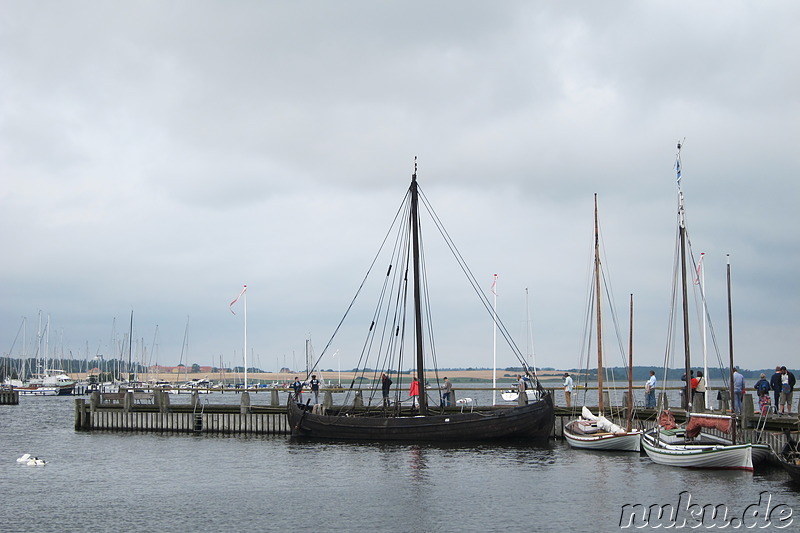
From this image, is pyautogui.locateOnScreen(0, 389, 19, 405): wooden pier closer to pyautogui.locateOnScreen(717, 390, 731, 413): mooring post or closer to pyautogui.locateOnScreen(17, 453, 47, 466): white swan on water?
pyautogui.locateOnScreen(17, 453, 47, 466): white swan on water

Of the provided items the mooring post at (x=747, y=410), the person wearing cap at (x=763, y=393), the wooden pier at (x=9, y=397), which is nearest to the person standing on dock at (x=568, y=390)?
the person wearing cap at (x=763, y=393)

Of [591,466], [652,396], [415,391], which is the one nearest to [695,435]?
[591,466]

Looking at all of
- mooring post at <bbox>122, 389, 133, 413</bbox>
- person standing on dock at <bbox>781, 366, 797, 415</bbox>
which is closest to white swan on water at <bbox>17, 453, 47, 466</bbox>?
mooring post at <bbox>122, 389, 133, 413</bbox>

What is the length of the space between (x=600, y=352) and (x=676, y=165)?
11.4 metres

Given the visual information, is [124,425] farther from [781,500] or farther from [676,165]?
[781,500]


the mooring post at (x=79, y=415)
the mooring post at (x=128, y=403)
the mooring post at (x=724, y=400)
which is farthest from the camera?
the mooring post at (x=79, y=415)

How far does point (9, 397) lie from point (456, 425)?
86.2 metres

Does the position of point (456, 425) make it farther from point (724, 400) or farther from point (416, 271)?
point (724, 400)

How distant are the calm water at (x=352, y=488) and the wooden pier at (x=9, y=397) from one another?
70190 millimetres

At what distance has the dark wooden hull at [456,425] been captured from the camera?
4481 cm

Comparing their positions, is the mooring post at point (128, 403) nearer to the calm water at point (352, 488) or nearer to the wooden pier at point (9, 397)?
the calm water at point (352, 488)

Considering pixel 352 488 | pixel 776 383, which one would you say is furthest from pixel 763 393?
pixel 352 488

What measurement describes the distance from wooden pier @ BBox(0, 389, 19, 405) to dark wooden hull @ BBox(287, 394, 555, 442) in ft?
256

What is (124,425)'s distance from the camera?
190 feet
